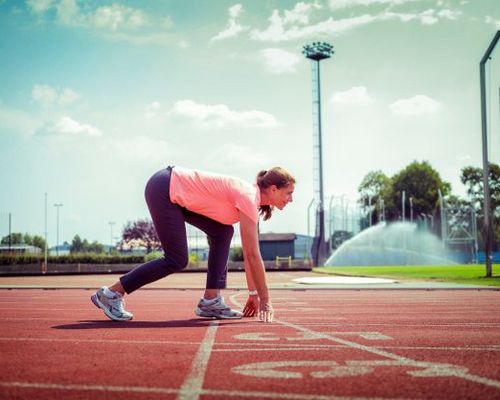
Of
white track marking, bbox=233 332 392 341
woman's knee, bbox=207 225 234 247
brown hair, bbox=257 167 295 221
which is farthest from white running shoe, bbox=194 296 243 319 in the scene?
brown hair, bbox=257 167 295 221

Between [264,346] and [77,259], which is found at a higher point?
[264,346]

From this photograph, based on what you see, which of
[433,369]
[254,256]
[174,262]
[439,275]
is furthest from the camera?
[439,275]

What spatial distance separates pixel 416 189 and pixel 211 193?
309ft

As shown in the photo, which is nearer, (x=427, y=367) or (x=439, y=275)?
(x=427, y=367)

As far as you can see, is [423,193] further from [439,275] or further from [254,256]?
[254,256]

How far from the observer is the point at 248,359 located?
11.8 ft

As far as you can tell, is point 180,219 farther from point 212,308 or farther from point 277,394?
point 277,394

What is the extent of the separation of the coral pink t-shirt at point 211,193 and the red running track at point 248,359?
110 cm

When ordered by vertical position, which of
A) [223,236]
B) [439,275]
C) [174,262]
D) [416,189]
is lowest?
[439,275]

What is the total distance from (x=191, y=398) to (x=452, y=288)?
12536 millimetres

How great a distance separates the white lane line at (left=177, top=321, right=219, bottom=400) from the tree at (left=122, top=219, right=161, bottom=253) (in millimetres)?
93947

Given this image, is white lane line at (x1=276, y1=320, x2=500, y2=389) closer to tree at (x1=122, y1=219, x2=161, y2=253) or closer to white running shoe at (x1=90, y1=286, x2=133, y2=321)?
white running shoe at (x1=90, y1=286, x2=133, y2=321)

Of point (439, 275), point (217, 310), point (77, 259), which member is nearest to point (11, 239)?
point (77, 259)

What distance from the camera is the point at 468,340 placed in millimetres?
4605
